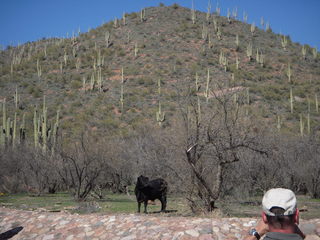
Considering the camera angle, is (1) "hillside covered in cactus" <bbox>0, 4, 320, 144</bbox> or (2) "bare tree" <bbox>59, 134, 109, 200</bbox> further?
(1) "hillside covered in cactus" <bbox>0, 4, 320, 144</bbox>

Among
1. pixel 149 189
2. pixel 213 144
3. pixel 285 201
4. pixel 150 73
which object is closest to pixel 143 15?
pixel 150 73

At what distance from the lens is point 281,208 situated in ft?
11.0

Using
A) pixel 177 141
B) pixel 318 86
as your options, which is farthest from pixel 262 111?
pixel 177 141

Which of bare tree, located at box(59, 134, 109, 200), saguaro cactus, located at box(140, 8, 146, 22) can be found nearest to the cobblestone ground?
bare tree, located at box(59, 134, 109, 200)

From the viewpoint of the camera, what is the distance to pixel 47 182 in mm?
24359

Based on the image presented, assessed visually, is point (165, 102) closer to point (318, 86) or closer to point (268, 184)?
point (318, 86)

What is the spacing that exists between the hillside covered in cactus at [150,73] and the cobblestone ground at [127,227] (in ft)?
66.1

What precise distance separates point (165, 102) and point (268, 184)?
87.2 ft

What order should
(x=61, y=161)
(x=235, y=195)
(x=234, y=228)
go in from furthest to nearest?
(x=61, y=161) → (x=235, y=195) → (x=234, y=228)

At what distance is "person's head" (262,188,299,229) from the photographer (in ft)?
11.0

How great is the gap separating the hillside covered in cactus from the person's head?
30376 mm

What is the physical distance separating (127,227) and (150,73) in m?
45.2

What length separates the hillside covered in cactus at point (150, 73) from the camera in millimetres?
43031

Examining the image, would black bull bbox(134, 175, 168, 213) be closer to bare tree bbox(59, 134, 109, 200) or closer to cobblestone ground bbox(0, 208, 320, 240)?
cobblestone ground bbox(0, 208, 320, 240)
